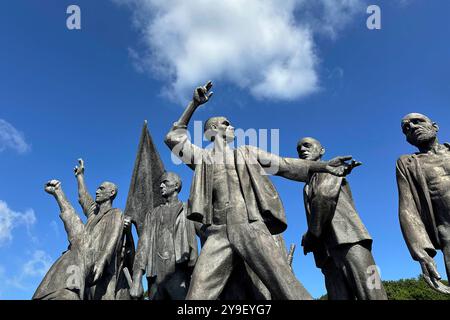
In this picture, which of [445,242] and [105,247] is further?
[105,247]

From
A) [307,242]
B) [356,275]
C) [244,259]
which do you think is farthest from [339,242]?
[244,259]

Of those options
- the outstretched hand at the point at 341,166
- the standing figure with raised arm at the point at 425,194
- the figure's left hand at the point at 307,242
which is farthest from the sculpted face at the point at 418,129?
the figure's left hand at the point at 307,242

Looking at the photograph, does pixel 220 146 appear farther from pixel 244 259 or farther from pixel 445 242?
pixel 445 242

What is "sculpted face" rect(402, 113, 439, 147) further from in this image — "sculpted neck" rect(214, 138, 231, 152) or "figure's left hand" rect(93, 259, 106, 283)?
"figure's left hand" rect(93, 259, 106, 283)

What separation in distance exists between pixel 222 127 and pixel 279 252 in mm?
2086

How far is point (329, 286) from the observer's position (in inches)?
257

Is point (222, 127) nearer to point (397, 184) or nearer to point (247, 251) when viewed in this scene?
point (247, 251)

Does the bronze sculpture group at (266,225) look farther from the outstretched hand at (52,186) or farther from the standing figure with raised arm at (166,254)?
the outstretched hand at (52,186)

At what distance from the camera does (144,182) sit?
10227mm

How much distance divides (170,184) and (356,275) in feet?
13.9

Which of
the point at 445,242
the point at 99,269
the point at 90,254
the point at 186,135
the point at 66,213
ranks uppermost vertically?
the point at 66,213

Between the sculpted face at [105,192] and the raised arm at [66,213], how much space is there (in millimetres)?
578

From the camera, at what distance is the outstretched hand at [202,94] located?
5.99 metres
